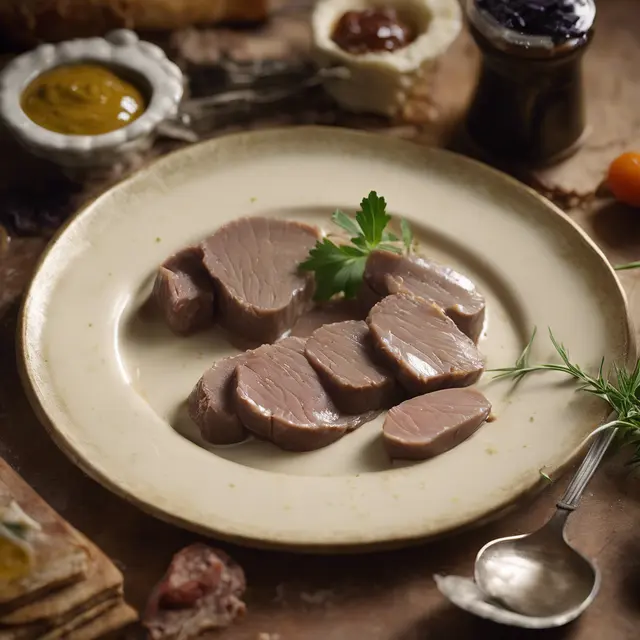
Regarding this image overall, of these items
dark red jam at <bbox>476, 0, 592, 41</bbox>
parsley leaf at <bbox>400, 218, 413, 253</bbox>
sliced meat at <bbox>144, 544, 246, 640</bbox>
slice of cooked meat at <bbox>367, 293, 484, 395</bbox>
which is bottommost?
sliced meat at <bbox>144, 544, 246, 640</bbox>

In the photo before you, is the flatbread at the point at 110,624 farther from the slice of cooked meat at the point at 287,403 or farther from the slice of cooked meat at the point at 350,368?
the slice of cooked meat at the point at 350,368

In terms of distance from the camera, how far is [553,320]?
3273 millimetres

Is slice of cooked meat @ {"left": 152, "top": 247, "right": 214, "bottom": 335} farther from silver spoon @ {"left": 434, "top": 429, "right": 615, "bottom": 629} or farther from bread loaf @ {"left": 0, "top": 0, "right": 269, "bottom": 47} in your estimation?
bread loaf @ {"left": 0, "top": 0, "right": 269, "bottom": 47}

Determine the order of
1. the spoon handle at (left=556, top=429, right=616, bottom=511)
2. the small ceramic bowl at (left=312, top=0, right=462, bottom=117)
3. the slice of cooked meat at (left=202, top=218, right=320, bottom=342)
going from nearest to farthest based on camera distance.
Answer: the spoon handle at (left=556, top=429, right=616, bottom=511) < the slice of cooked meat at (left=202, top=218, right=320, bottom=342) < the small ceramic bowl at (left=312, top=0, right=462, bottom=117)

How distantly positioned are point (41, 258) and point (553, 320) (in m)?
1.80

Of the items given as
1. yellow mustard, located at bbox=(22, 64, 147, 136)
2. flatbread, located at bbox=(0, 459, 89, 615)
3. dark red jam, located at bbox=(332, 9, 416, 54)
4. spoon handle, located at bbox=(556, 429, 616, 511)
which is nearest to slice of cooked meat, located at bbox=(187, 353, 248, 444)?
flatbread, located at bbox=(0, 459, 89, 615)

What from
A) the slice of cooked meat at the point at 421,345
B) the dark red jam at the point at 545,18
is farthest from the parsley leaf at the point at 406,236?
the dark red jam at the point at 545,18

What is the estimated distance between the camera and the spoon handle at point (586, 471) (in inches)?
105

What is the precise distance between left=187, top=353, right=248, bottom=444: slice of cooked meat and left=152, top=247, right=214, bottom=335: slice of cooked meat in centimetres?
29

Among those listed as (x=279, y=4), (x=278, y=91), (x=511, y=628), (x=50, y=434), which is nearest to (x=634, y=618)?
(x=511, y=628)

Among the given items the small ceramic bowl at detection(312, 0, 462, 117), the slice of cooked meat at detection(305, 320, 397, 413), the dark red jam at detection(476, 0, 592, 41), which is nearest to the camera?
the slice of cooked meat at detection(305, 320, 397, 413)

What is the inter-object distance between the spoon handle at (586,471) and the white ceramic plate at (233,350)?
0.06 metres

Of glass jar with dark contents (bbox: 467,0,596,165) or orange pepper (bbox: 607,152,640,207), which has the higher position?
glass jar with dark contents (bbox: 467,0,596,165)

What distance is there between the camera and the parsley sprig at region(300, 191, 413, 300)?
3.26 meters
